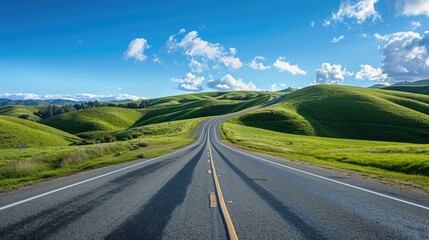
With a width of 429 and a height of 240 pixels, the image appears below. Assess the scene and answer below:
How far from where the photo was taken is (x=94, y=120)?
443 feet

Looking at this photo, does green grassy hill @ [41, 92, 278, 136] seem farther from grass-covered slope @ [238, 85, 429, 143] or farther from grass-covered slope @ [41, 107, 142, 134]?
grass-covered slope @ [238, 85, 429, 143]

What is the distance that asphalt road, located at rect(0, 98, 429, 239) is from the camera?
538 cm

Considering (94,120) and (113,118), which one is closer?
(94,120)

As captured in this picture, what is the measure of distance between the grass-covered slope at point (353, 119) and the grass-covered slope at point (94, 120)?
240 ft

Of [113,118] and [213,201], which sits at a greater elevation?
[213,201]

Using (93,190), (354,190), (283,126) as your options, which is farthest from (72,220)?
(283,126)

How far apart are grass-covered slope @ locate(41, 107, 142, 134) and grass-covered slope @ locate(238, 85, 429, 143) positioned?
240 ft

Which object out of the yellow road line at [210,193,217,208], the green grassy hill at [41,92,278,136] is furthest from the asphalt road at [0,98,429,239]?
the green grassy hill at [41,92,278,136]

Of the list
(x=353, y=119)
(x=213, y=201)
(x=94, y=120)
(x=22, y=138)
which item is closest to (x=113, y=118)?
(x=94, y=120)

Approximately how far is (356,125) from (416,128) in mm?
15474

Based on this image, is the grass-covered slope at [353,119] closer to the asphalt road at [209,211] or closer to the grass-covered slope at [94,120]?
the grass-covered slope at [94,120]

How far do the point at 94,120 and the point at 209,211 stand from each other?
464 feet

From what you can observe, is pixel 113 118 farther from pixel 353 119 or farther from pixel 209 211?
pixel 209 211

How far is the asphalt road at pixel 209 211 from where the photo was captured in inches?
212
